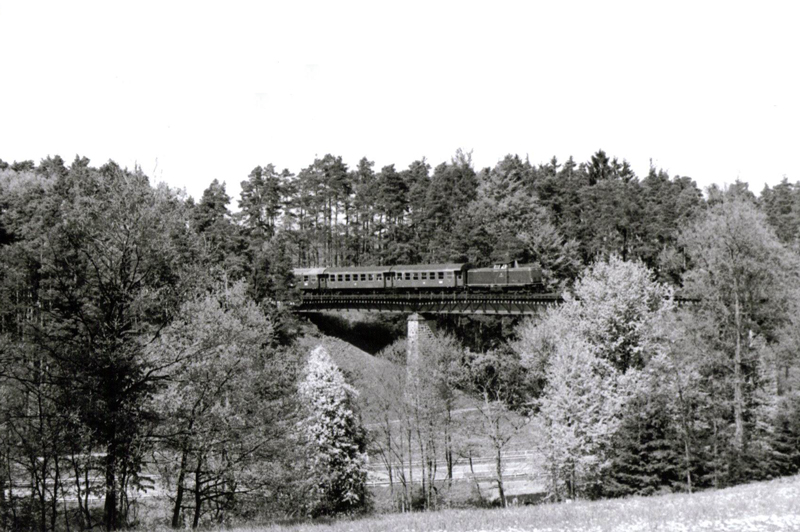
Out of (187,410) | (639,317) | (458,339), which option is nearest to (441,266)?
(458,339)

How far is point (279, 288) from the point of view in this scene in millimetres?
44906

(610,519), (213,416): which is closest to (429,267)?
(213,416)

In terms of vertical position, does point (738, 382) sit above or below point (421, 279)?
below

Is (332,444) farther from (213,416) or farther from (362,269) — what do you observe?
(362,269)

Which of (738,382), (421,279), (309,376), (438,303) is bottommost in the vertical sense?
(738,382)

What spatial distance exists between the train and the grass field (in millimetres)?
34037

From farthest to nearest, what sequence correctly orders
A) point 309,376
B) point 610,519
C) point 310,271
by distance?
point 310,271 → point 309,376 → point 610,519

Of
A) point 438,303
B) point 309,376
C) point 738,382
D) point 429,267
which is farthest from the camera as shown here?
point 429,267

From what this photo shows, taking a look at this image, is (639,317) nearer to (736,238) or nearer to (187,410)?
(736,238)

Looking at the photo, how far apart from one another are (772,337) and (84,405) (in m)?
33.4

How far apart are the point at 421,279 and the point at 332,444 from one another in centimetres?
2728

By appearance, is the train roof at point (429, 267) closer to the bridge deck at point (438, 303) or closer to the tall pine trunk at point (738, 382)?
the bridge deck at point (438, 303)

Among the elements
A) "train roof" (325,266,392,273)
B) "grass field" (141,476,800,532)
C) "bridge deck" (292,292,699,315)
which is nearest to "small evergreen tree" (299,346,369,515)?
"grass field" (141,476,800,532)

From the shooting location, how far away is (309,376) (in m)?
25.1
